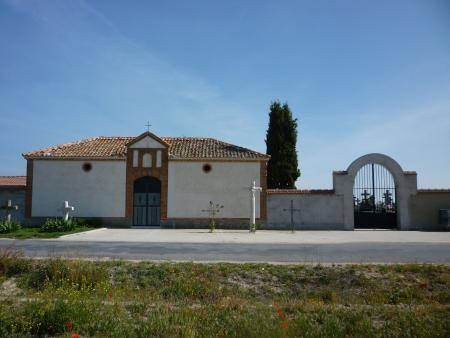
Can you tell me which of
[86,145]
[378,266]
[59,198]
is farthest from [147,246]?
[86,145]

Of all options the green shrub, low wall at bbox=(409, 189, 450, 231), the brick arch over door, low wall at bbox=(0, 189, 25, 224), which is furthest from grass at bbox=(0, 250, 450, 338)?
low wall at bbox=(0, 189, 25, 224)

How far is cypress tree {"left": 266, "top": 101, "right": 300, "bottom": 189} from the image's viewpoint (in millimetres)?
32750

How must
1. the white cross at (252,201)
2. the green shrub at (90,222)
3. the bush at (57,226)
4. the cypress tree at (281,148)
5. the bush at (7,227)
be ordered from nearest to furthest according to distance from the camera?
the bush at (7,227) < the bush at (57,226) < the white cross at (252,201) < the green shrub at (90,222) < the cypress tree at (281,148)

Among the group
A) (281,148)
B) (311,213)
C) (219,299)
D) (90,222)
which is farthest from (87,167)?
(219,299)

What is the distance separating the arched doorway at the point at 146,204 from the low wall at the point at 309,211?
6.68 meters

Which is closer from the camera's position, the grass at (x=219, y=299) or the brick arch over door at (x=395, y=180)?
the grass at (x=219, y=299)

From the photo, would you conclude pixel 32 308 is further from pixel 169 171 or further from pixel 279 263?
pixel 169 171

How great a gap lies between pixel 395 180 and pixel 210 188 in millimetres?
11140

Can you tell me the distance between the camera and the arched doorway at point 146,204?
24.8 metres

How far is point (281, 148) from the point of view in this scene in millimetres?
33281

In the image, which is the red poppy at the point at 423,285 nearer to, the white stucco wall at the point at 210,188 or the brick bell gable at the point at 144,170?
the white stucco wall at the point at 210,188

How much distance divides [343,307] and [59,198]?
21.3m

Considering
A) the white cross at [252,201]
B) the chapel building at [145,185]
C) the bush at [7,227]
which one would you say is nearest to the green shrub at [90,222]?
the chapel building at [145,185]

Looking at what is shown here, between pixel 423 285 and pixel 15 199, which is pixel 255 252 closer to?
pixel 423 285
